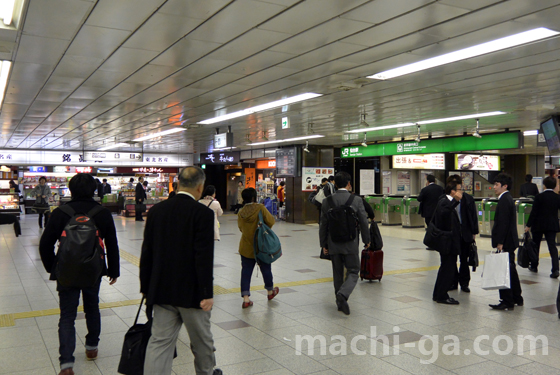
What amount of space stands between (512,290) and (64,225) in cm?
472

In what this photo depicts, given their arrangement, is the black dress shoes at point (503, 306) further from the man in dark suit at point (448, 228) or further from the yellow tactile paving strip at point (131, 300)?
the yellow tactile paving strip at point (131, 300)

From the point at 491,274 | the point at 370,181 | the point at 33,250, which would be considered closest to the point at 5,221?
the point at 33,250

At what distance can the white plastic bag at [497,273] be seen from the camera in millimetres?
5078

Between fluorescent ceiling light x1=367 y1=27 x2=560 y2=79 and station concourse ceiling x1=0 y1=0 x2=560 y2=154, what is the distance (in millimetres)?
164

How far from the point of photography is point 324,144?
16.9 meters

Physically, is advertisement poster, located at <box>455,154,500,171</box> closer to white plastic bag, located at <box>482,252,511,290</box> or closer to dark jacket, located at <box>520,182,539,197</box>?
dark jacket, located at <box>520,182,539,197</box>

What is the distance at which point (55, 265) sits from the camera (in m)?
3.55

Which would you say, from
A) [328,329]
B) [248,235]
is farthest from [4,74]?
[328,329]

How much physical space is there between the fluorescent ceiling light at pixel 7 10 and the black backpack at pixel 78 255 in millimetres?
2285

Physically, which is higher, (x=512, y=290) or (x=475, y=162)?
Result: (x=475, y=162)

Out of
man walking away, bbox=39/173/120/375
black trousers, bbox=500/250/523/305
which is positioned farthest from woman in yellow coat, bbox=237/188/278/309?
black trousers, bbox=500/250/523/305

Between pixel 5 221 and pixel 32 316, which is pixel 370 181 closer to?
pixel 5 221

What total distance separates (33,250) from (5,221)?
2.26m

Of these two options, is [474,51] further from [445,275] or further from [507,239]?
[445,275]
